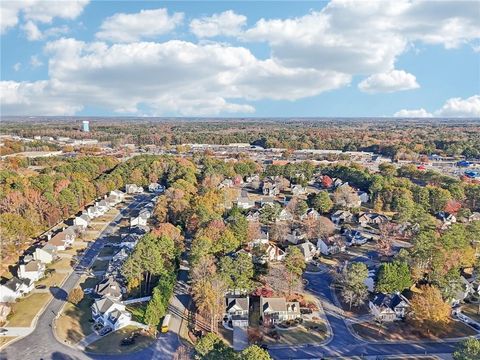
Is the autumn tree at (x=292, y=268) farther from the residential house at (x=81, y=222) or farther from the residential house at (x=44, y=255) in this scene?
the residential house at (x=81, y=222)

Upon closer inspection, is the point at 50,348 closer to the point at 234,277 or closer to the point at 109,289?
the point at 109,289

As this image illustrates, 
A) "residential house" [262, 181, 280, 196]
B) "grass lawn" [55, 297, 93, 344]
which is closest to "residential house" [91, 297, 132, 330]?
"grass lawn" [55, 297, 93, 344]

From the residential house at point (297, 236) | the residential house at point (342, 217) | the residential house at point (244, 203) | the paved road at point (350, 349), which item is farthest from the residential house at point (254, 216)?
the paved road at point (350, 349)

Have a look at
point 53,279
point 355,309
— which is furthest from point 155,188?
point 355,309

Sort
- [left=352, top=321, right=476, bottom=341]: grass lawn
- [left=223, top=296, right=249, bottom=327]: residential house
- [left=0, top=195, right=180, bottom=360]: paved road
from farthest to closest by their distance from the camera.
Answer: [left=223, top=296, right=249, bottom=327]: residential house
[left=352, top=321, right=476, bottom=341]: grass lawn
[left=0, top=195, right=180, bottom=360]: paved road

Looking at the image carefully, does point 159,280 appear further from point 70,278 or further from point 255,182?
point 255,182

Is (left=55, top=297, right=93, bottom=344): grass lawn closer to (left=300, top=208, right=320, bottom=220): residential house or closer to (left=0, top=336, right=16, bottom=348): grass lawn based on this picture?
(left=0, top=336, right=16, bottom=348): grass lawn

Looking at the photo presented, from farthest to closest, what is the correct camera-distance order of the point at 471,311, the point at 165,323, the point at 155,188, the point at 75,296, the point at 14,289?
the point at 155,188 → the point at 14,289 → the point at 75,296 → the point at 471,311 → the point at 165,323
